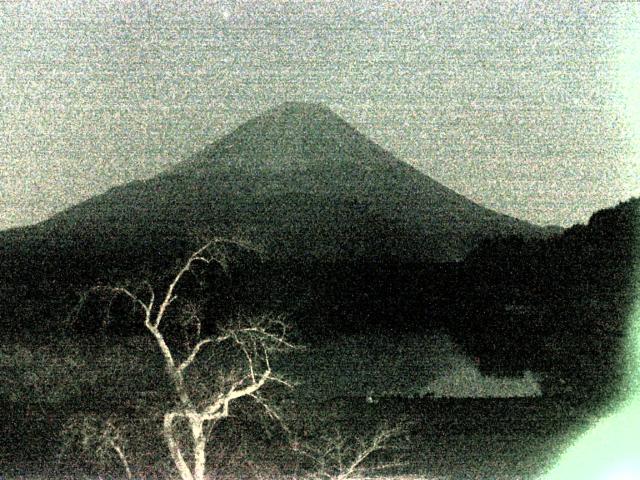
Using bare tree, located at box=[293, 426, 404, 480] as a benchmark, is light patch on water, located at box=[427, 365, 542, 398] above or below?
below

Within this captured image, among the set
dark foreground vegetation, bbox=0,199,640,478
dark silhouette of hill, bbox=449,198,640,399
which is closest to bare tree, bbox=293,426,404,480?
dark foreground vegetation, bbox=0,199,640,478

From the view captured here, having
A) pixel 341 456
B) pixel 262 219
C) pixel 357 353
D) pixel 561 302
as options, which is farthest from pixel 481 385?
pixel 262 219

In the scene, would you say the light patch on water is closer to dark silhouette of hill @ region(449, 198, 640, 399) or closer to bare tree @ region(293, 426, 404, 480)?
dark silhouette of hill @ region(449, 198, 640, 399)

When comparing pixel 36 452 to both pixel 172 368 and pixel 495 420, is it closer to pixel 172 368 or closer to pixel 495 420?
pixel 172 368

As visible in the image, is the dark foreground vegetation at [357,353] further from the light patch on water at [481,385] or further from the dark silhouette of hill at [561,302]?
the light patch on water at [481,385]

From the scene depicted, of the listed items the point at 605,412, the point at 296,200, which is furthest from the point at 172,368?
the point at 296,200

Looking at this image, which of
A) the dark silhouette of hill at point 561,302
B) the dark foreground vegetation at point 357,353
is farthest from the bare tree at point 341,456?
the dark silhouette of hill at point 561,302
